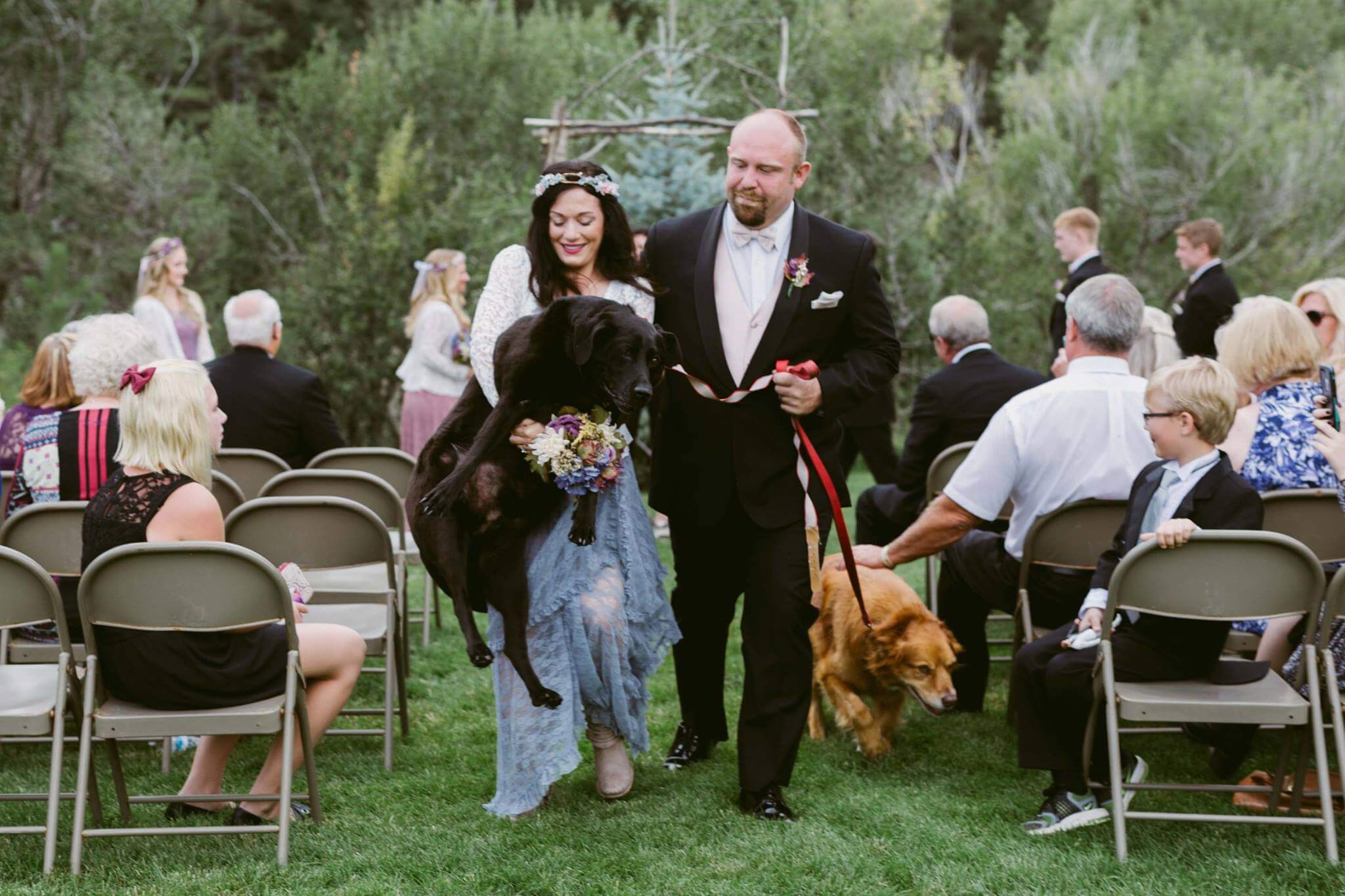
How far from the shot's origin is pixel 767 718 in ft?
12.8

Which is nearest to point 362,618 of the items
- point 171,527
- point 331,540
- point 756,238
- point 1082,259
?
point 331,540

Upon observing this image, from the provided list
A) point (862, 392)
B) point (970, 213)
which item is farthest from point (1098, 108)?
point (862, 392)

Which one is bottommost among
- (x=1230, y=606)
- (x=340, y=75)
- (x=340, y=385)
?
(x=340, y=385)

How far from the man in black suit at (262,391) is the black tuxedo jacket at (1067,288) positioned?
14.9 feet

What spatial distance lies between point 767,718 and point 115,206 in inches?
706

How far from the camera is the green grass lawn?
11.1 feet

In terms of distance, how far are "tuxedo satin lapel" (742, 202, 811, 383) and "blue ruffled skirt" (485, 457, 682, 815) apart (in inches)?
18.8

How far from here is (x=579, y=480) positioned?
356 cm

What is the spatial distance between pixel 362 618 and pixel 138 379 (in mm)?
1491

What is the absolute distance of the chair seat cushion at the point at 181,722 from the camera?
3480 millimetres

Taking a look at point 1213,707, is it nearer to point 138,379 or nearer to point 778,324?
point 778,324

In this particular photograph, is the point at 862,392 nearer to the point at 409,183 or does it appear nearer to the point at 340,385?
the point at 340,385

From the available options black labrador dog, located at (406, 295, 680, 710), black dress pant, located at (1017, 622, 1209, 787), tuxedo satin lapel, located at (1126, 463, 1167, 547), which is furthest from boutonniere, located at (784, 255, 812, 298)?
black dress pant, located at (1017, 622, 1209, 787)

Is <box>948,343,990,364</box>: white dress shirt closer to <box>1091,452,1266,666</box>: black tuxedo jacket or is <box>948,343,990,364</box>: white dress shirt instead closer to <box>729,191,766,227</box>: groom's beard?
<box>1091,452,1266,666</box>: black tuxedo jacket
